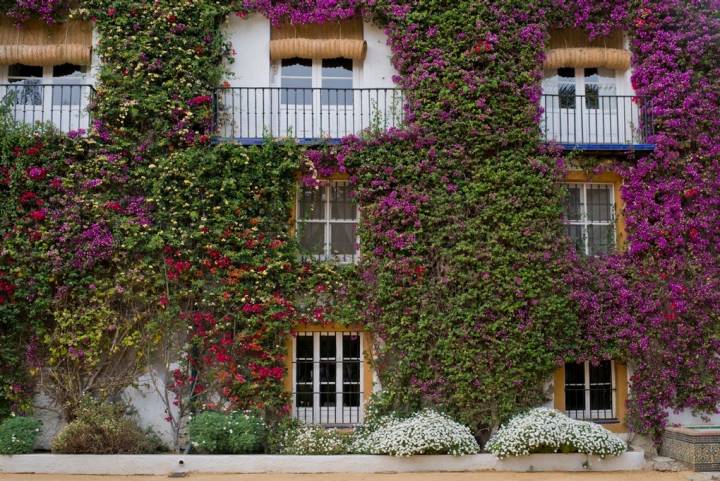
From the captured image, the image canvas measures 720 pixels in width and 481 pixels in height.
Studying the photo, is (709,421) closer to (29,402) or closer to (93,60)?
(29,402)

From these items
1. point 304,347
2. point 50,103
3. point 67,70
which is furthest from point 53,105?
point 304,347

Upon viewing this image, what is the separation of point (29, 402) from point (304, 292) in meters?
4.53

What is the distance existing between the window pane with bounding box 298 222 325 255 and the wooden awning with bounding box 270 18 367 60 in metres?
2.99

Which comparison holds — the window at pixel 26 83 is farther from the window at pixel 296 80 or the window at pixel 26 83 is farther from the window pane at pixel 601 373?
the window pane at pixel 601 373

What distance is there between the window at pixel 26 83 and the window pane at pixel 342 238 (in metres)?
5.53

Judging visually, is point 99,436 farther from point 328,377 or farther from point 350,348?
point 350,348

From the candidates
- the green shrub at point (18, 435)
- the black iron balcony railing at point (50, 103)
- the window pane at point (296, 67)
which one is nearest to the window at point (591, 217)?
the window pane at point (296, 67)

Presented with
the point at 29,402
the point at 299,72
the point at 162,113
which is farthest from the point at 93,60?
the point at 29,402

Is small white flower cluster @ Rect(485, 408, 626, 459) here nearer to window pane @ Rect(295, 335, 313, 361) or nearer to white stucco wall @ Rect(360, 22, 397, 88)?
window pane @ Rect(295, 335, 313, 361)

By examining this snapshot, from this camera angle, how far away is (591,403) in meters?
11.4

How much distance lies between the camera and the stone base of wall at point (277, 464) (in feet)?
31.3

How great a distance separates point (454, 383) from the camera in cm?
1055

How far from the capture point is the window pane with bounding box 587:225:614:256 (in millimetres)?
11641

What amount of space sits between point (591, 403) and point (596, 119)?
16.2ft
